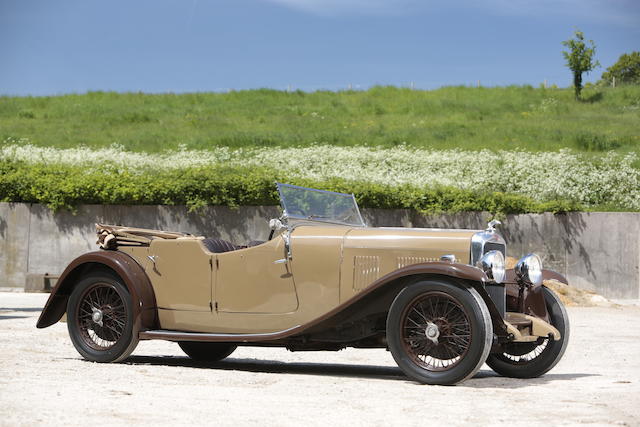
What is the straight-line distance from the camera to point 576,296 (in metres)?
18.0

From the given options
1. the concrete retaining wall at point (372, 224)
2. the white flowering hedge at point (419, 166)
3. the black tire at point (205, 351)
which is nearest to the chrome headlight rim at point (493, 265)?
the black tire at point (205, 351)

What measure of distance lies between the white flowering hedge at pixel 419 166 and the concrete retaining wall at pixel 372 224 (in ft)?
3.85

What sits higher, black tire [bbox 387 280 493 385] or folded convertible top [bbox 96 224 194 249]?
folded convertible top [bbox 96 224 194 249]

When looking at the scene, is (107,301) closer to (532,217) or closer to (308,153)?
(532,217)

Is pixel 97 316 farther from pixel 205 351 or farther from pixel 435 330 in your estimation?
pixel 435 330

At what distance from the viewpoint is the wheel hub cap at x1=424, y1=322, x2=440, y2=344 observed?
6.57 meters

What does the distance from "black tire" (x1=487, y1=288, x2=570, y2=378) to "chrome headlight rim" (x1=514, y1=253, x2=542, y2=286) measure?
0.32 m

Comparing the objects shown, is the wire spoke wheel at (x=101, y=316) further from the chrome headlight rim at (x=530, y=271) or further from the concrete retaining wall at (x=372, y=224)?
the concrete retaining wall at (x=372, y=224)

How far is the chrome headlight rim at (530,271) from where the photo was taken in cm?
745

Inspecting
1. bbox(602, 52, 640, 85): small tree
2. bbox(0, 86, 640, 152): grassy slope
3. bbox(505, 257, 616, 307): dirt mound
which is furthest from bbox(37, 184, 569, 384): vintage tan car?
bbox(602, 52, 640, 85): small tree

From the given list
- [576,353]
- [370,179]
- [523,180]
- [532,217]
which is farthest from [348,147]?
[576,353]

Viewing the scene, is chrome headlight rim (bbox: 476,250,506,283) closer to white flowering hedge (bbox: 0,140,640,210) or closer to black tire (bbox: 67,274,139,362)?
black tire (bbox: 67,274,139,362)

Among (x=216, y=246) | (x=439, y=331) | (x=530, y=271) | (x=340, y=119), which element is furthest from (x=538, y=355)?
(x=340, y=119)

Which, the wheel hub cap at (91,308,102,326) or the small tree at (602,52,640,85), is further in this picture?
the small tree at (602,52,640,85)
